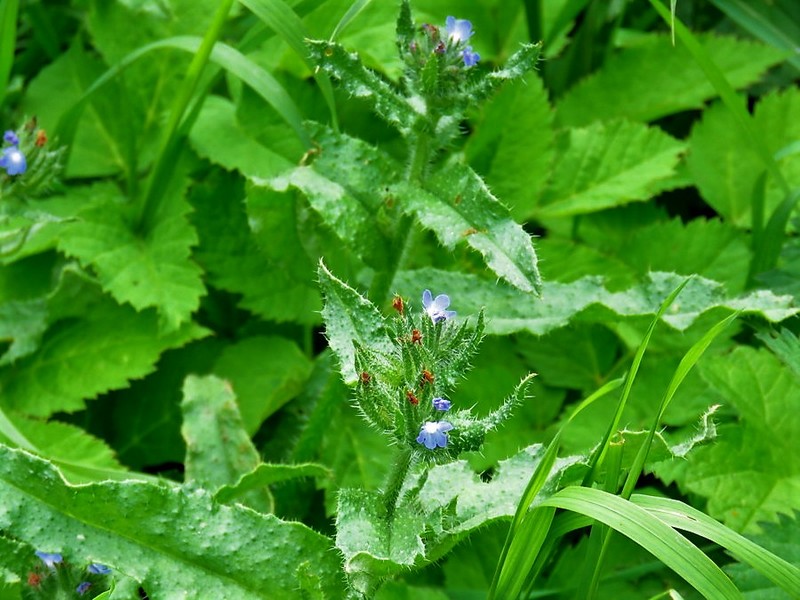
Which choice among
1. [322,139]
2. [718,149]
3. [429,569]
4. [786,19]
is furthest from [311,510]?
[786,19]

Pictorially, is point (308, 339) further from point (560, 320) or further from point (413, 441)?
point (413, 441)

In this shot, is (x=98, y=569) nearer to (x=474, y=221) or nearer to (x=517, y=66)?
(x=474, y=221)

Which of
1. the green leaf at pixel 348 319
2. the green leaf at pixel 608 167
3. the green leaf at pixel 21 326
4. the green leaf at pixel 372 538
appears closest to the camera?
the green leaf at pixel 372 538

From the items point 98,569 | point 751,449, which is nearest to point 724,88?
point 751,449

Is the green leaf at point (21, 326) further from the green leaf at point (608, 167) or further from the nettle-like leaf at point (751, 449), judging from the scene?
the nettle-like leaf at point (751, 449)

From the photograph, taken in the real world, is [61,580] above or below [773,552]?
below

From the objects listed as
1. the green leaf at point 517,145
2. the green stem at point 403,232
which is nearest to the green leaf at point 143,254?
A: the green stem at point 403,232

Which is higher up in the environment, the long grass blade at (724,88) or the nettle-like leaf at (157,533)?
the long grass blade at (724,88)
